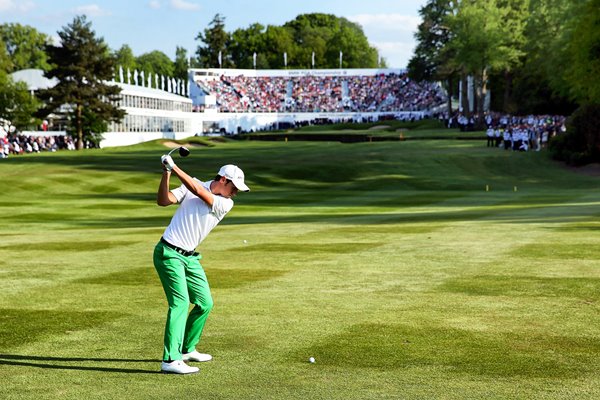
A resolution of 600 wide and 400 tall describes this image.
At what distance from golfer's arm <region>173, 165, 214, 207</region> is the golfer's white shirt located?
0.15 meters

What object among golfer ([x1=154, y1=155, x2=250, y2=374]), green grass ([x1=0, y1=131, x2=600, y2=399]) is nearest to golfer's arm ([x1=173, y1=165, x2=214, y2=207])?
golfer ([x1=154, y1=155, x2=250, y2=374])

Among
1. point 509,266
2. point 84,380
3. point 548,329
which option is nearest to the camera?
point 84,380

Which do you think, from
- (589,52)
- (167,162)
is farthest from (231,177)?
(589,52)

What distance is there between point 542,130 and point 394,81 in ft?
310

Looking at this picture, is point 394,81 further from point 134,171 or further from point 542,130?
point 134,171

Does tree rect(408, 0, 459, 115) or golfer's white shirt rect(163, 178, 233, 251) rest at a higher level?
tree rect(408, 0, 459, 115)

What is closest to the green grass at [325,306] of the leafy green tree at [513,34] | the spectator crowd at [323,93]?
the leafy green tree at [513,34]

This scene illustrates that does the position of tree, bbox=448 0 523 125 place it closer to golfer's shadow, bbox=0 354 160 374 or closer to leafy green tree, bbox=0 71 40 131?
leafy green tree, bbox=0 71 40 131

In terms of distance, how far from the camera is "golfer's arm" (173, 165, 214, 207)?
10.2 metres

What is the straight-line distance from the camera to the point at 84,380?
409 inches

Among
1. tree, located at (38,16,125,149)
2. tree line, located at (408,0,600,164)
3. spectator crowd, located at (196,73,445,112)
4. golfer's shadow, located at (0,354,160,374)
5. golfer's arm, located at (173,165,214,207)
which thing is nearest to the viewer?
golfer's arm, located at (173,165,214,207)

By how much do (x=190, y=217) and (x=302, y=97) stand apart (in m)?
167

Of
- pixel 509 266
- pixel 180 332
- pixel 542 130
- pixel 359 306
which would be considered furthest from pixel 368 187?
pixel 180 332

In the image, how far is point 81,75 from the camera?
100250 millimetres
